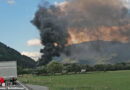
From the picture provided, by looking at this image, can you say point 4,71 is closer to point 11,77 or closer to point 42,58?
point 11,77

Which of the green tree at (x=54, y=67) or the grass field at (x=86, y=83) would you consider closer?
the grass field at (x=86, y=83)

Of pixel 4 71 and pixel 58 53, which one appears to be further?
pixel 58 53

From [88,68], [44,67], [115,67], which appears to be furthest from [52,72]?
[115,67]

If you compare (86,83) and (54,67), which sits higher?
(54,67)

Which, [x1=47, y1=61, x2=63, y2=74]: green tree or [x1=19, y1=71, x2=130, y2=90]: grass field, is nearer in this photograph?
[x1=19, y1=71, x2=130, y2=90]: grass field

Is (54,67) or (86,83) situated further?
(54,67)

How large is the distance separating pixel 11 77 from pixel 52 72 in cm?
7385

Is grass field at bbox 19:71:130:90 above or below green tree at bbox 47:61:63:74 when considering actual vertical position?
below

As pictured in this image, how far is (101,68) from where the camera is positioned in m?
120

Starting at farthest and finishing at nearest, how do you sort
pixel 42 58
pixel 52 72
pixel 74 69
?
pixel 74 69 < pixel 52 72 < pixel 42 58

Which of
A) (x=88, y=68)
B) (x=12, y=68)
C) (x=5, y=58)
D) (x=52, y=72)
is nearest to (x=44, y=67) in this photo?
(x=52, y=72)

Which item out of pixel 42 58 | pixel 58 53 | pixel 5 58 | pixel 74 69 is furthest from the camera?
pixel 5 58

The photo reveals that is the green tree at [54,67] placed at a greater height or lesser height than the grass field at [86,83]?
greater

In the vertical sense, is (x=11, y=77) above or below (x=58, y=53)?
below
